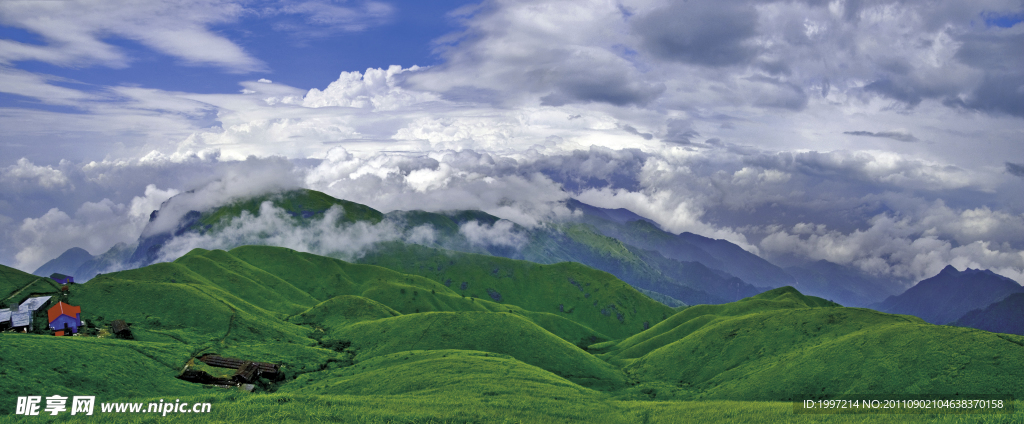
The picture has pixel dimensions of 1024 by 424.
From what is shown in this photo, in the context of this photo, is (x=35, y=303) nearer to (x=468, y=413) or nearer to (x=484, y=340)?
(x=484, y=340)

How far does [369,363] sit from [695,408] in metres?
65.6

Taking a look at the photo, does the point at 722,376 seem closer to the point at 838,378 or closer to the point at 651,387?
the point at 651,387

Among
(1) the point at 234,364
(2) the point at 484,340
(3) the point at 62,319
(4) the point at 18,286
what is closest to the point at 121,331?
(3) the point at 62,319

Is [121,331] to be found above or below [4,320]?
below

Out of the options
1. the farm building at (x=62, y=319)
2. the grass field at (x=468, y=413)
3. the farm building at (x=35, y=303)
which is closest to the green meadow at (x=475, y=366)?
the grass field at (x=468, y=413)

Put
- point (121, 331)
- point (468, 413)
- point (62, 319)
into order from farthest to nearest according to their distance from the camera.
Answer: point (121, 331), point (62, 319), point (468, 413)

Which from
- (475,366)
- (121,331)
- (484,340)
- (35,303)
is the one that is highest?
(35,303)

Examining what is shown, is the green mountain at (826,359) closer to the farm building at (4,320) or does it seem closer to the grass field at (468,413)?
the grass field at (468,413)

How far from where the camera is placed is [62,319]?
8975cm

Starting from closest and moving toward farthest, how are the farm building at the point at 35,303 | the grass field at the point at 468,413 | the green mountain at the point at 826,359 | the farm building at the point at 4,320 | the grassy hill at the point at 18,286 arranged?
the grass field at the point at 468,413 < the green mountain at the point at 826,359 < the farm building at the point at 4,320 < the farm building at the point at 35,303 < the grassy hill at the point at 18,286

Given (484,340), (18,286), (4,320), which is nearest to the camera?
(4,320)

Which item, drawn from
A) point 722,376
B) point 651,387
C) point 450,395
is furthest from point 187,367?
point 722,376

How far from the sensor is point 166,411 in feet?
107

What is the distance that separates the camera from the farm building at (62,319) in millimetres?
88812
